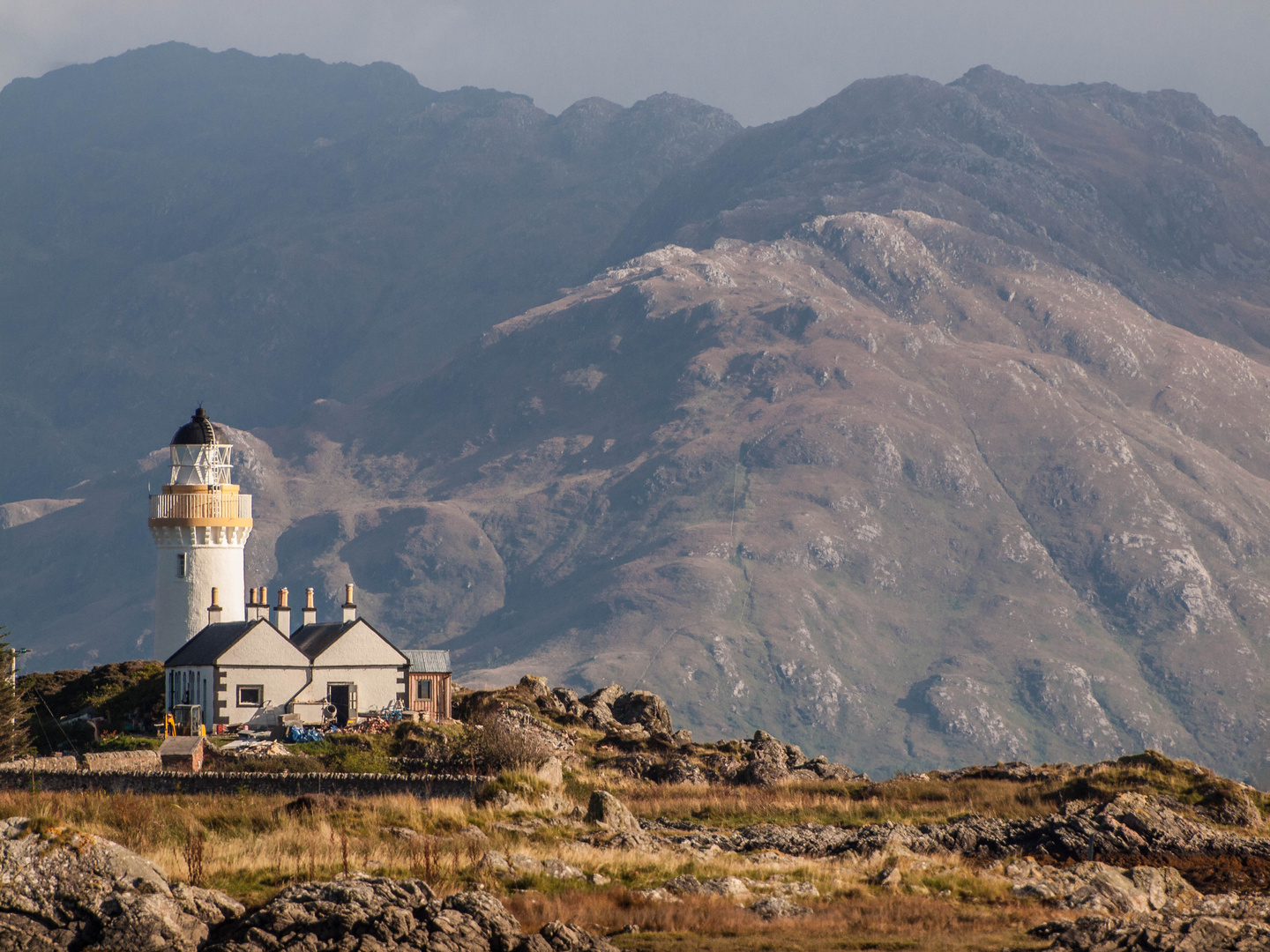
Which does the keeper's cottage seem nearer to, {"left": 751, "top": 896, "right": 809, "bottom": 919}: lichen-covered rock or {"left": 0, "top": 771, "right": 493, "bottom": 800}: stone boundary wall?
{"left": 0, "top": 771, "right": 493, "bottom": 800}: stone boundary wall

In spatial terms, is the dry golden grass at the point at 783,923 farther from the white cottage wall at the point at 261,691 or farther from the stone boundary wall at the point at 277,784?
the white cottage wall at the point at 261,691

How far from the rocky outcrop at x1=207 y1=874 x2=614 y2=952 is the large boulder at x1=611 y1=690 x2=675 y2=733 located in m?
63.1

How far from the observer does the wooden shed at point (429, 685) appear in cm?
7675

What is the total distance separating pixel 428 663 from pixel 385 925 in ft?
180

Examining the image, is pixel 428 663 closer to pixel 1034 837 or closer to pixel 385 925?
pixel 1034 837

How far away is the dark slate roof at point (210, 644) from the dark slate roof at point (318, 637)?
8.16ft

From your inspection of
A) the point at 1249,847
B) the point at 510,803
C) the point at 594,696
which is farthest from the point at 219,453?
the point at 1249,847

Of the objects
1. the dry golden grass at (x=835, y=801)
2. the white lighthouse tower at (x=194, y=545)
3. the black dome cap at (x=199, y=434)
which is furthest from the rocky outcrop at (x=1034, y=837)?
the black dome cap at (x=199, y=434)

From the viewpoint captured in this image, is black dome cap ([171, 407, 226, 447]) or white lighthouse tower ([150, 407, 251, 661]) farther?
black dome cap ([171, 407, 226, 447])

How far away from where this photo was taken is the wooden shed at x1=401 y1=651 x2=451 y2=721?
76750 mm

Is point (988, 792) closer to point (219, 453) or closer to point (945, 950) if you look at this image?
point (945, 950)

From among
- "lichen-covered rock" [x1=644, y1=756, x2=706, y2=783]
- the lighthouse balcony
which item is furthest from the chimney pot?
"lichen-covered rock" [x1=644, y1=756, x2=706, y2=783]

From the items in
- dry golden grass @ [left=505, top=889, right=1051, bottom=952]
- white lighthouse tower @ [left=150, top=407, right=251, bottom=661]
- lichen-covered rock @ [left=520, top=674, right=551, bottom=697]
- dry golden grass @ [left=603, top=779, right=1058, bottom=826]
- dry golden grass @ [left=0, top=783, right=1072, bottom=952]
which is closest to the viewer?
dry golden grass @ [left=505, top=889, right=1051, bottom=952]

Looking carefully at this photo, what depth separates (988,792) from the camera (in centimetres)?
5938
